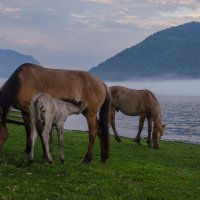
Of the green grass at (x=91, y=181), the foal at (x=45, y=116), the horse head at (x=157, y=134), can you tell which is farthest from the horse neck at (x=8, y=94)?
the horse head at (x=157, y=134)

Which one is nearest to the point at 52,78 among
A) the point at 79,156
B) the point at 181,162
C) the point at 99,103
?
the point at 99,103

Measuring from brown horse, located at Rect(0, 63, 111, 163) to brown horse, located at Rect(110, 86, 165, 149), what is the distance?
8.70 metres

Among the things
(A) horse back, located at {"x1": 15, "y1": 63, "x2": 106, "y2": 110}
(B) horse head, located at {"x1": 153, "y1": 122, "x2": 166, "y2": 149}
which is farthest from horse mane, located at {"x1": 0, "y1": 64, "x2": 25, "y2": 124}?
(B) horse head, located at {"x1": 153, "y1": 122, "x2": 166, "y2": 149}

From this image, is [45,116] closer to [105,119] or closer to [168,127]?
[105,119]

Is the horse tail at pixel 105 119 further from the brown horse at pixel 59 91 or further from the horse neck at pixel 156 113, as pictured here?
the horse neck at pixel 156 113

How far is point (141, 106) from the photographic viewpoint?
914 inches

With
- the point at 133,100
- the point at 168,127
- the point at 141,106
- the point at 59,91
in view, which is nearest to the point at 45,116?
the point at 59,91

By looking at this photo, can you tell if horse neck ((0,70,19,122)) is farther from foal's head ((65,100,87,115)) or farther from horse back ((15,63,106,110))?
foal's head ((65,100,87,115))

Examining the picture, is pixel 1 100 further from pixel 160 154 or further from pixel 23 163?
pixel 160 154

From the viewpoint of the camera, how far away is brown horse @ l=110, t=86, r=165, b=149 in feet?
72.6

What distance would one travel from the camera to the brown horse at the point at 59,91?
12.6 m

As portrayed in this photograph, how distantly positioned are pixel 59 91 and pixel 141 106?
1086cm

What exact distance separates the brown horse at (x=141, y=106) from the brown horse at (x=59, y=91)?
870cm

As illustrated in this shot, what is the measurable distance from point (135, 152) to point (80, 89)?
6.99m
